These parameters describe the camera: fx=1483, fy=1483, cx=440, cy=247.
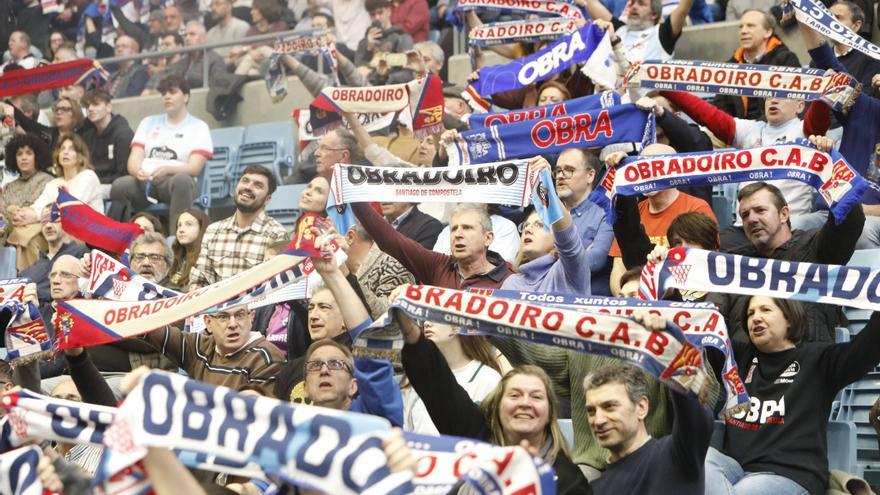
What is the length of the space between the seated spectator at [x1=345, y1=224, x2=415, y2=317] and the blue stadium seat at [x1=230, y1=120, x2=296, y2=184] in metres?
3.20

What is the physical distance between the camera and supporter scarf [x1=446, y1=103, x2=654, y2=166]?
773 centimetres

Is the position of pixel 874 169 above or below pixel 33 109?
below

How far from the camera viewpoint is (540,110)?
327 inches

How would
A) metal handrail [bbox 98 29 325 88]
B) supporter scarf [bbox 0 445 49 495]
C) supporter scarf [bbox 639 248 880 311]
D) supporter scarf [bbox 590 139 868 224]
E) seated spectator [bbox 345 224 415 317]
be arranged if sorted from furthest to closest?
metal handrail [bbox 98 29 325 88] → seated spectator [bbox 345 224 415 317] → supporter scarf [bbox 590 139 868 224] → supporter scarf [bbox 639 248 880 311] → supporter scarf [bbox 0 445 49 495]

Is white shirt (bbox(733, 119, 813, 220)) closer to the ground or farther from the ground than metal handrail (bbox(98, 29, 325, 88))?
closer to the ground

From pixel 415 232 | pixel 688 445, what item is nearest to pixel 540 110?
pixel 415 232

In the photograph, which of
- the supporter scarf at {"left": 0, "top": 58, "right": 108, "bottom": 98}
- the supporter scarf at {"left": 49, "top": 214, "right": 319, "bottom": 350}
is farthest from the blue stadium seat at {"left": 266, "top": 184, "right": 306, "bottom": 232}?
the supporter scarf at {"left": 49, "top": 214, "right": 319, "bottom": 350}

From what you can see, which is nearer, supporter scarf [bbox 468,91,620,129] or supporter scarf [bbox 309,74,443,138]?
supporter scarf [bbox 468,91,620,129]

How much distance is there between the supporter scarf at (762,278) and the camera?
5.54m

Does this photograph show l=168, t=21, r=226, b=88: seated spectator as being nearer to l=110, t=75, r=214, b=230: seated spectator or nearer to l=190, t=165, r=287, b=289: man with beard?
l=110, t=75, r=214, b=230: seated spectator

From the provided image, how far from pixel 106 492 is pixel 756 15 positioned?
6.05 m

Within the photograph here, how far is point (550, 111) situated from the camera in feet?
27.1

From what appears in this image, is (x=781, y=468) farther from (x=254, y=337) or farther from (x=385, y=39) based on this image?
(x=385, y=39)

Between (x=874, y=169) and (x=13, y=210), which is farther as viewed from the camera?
(x=13, y=210)
